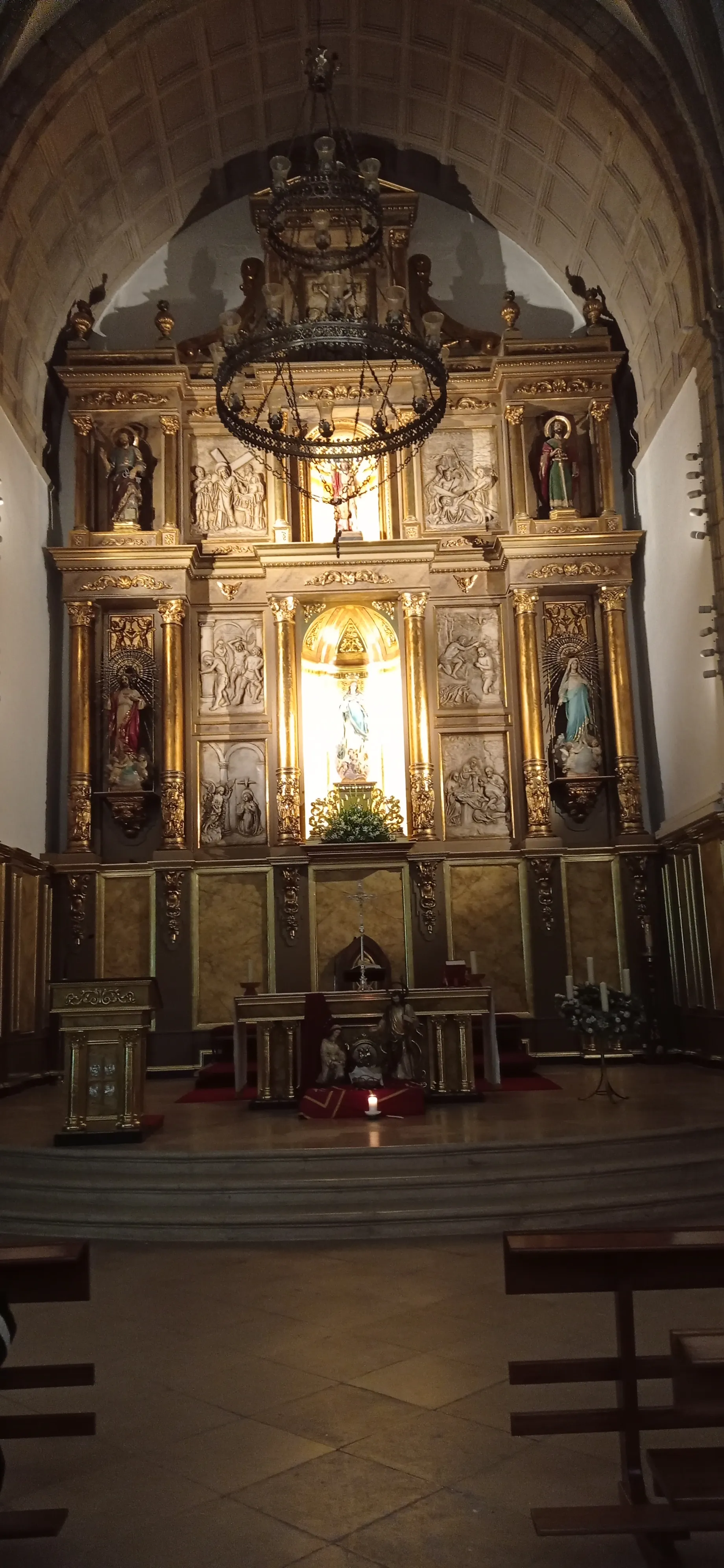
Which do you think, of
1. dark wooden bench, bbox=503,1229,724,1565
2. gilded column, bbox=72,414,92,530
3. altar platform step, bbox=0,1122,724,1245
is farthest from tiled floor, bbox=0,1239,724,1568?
gilded column, bbox=72,414,92,530

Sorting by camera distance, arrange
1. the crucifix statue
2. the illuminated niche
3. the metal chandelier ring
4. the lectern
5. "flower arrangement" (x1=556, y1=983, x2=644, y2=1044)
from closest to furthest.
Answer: the lectern, the metal chandelier ring, "flower arrangement" (x1=556, y1=983, x2=644, y2=1044), the crucifix statue, the illuminated niche

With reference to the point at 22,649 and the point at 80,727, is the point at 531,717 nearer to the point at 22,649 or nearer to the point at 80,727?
the point at 80,727

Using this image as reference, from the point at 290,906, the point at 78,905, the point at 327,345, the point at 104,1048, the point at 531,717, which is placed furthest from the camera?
the point at 531,717

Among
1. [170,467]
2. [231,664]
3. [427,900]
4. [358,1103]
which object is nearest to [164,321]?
[170,467]

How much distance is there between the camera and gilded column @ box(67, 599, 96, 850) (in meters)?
15.6

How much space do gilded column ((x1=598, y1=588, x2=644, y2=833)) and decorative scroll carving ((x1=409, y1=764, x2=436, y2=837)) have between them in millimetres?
2354

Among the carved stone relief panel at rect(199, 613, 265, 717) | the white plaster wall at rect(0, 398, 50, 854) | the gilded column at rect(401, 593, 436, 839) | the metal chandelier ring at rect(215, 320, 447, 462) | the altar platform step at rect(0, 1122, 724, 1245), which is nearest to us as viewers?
the altar platform step at rect(0, 1122, 724, 1245)

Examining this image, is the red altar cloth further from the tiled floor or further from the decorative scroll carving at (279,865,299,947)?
the decorative scroll carving at (279,865,299,947)

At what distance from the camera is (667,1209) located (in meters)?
8.33

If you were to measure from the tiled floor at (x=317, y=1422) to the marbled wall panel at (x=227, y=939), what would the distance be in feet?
26.8

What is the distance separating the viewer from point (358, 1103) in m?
10.9

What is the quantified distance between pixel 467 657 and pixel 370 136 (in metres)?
7.74

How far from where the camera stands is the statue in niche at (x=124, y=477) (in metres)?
16.4

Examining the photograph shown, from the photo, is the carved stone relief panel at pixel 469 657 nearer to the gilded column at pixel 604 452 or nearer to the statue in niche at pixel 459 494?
the statue in niche at pixel 459 494
